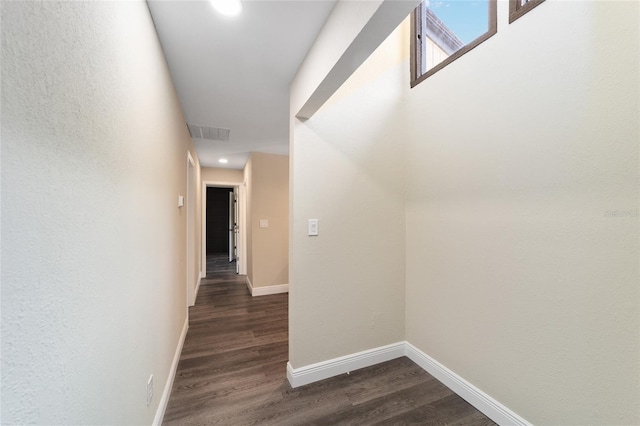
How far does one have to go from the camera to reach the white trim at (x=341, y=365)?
72.0 inches

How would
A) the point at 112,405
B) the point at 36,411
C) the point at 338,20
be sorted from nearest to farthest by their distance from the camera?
1. the point at 36,411
2. the point at 112,405
3. the point at 338,20

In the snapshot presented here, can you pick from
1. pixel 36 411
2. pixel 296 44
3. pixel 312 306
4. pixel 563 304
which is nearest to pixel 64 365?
pixel 36 411

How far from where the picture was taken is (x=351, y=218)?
6.57ft

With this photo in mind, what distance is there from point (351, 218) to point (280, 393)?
55.1 inches

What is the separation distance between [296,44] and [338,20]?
1.35ft

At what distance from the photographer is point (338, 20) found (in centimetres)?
119

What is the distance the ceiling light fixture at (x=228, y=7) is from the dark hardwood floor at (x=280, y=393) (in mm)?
2379

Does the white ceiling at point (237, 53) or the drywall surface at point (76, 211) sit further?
the white ceiling at point (237, 53)

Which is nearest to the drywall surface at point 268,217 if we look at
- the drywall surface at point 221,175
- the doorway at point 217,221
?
the drywall surface at point 221,175

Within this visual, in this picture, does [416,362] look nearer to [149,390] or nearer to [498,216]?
[498,216]

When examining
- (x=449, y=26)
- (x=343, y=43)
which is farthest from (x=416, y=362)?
(x=449, y=26)

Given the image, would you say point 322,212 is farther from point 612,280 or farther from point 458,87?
point 612,280

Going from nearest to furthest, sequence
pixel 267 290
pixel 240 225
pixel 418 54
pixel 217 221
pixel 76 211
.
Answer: pixel 76 211 < pixel 418 54 < pixel 267 290 < pixel 240 225 < pixel 217 221

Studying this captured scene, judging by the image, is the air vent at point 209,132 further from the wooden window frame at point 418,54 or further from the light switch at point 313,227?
the wooden window frame at point 418,54
